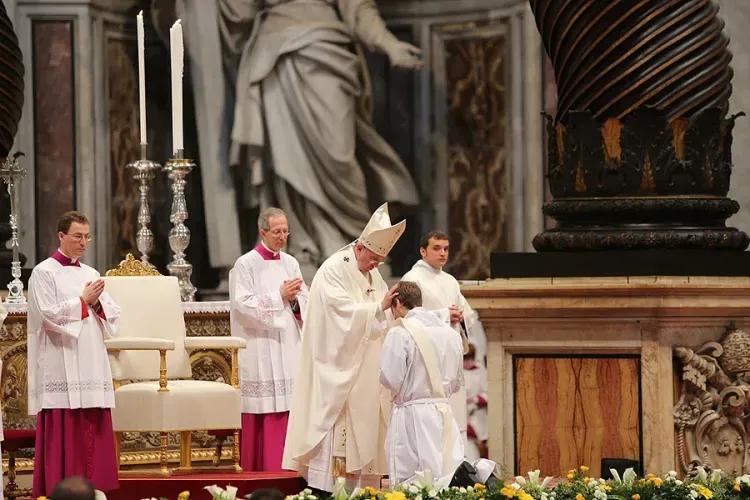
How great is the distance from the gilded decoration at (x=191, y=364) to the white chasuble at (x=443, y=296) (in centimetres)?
116

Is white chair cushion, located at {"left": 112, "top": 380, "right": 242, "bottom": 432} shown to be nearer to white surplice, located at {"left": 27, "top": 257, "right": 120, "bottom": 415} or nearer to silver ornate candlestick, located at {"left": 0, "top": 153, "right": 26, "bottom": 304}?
white surplice, located at {"left": 27, "top": 257, "right": 120, "bottom": 415}

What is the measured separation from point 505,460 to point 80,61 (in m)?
5.13

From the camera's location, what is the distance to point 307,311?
7.94 meters

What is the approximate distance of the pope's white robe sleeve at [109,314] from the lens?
791 cm

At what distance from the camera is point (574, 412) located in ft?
25.0

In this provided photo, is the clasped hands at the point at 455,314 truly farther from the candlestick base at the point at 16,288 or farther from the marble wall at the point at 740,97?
the marble wall at the point at 740,97

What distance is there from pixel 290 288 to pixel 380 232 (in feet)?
3.17

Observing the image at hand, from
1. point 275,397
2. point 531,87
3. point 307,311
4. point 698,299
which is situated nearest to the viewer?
point 698,299

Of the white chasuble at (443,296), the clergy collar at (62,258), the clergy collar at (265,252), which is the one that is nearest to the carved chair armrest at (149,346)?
the clergy collar at (62,258)

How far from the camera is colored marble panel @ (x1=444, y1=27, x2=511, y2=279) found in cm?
1162

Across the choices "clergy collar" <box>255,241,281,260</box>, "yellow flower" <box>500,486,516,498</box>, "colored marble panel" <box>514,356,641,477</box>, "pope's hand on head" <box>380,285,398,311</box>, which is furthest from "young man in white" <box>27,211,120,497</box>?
"yellow flower" <box>500,486,516,498</box>

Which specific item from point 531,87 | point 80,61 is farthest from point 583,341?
point 80,61

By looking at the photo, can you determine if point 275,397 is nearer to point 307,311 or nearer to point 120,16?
point 307,311

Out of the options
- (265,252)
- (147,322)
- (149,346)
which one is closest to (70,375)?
(149,346)
